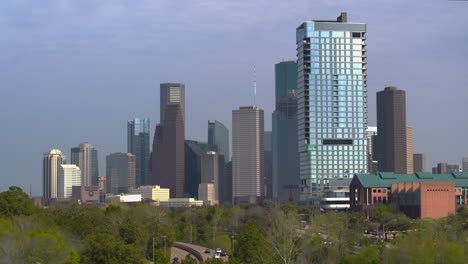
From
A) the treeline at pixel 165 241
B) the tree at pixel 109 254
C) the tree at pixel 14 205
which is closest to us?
the tree at pixel 109 254

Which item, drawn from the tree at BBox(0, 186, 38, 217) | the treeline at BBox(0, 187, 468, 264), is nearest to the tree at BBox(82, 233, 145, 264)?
the treeline at BBox(0, 187, 468, 264)

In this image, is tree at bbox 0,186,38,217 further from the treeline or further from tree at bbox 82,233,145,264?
tree at bbox 82,233,145,264

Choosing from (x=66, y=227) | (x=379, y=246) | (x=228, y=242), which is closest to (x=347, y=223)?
(x=228, y=242)

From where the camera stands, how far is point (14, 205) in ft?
491

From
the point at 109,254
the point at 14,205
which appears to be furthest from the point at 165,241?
the point at 109,254

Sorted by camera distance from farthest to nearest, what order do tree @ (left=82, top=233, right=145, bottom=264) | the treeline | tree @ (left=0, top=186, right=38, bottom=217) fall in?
tree @ (left=0, top=186, right=38, bottom=217) < the treeline < tree @ (left=82, top=233, right=145, bottom=264)

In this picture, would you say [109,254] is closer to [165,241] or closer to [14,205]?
[165,241]

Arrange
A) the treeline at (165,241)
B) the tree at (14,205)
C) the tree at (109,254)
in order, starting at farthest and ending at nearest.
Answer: the tree at (14,205)
the treeline at (165,241)
the tree at (109,254)

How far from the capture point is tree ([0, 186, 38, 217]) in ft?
487

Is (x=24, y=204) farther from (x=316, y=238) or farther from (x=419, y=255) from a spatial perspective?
(x=419, y=255)

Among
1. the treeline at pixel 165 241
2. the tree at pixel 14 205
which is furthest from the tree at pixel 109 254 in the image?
the tree at pixel 14 205

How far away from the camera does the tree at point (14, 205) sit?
148375 millimetres

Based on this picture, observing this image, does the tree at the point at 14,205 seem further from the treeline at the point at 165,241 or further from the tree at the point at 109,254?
the tree at the point at 109,254

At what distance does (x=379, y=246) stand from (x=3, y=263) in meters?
60.5
